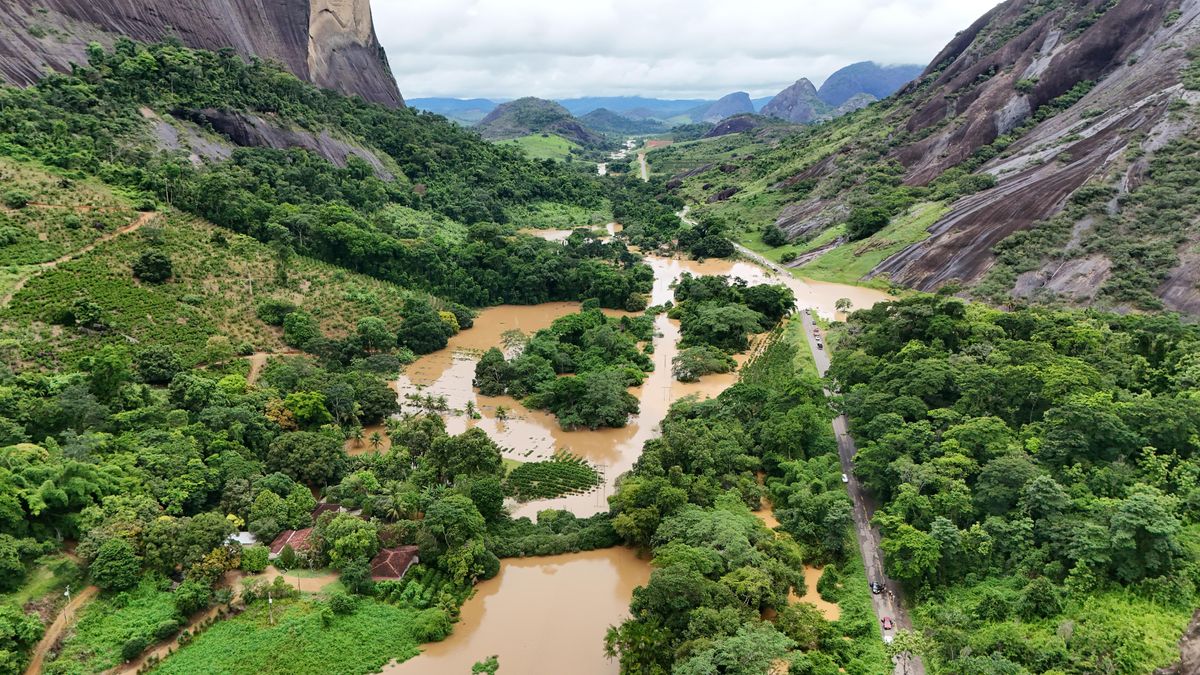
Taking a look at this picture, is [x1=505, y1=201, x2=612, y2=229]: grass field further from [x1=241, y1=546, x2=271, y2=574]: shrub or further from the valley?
[x1=241, y1=546, x2=271, y2=574]: shrub

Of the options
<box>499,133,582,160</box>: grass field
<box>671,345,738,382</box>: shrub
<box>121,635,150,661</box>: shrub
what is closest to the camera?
<box>121,635,150,661</box>: shrub

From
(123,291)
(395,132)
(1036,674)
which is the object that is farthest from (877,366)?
(395,132)

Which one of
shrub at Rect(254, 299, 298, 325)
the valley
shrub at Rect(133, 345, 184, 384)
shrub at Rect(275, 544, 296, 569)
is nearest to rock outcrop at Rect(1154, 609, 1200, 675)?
the valley

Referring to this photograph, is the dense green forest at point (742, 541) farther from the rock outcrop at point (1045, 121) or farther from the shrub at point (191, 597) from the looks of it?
the rock outcrop at point (1045, 121)

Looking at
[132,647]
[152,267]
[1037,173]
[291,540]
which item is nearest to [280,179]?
[152,267]

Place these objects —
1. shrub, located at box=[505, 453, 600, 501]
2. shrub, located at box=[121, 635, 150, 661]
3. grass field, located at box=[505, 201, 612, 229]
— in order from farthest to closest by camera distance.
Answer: grass field, located at box=[505, 201, 612, 229]
shrub, located at box=[505, 453, 600, 501]
shrub, located at box=[121, 635, 150, 661]

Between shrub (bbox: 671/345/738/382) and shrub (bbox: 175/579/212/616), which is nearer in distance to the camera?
shrub (bbox: 175/579/212/616)

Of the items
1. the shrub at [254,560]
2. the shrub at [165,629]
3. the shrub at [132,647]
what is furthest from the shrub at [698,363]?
the shrub at [132,647]

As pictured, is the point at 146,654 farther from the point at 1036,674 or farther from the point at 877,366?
the point at 877,366
